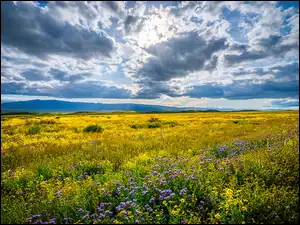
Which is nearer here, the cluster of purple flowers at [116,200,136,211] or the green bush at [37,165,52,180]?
the cluster of purple flowers at [116,200,136,211]

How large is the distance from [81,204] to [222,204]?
2921 millimetres

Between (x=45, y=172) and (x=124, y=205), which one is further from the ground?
(x=124, y=205)

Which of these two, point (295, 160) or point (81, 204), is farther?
point (295, 160)

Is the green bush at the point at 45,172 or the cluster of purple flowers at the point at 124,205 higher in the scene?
the cluster of purple flowers at the point at 124,205

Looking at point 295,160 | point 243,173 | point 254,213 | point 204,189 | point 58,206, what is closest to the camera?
point 254,213

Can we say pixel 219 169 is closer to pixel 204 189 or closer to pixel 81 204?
pixel 204 189

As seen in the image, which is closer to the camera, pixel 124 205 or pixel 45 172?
pixel 124 205

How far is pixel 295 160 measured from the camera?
6.16 meters

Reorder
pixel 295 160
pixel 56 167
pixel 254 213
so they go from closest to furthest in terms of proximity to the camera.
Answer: pixel 254 213, pixel 295 160, pixel 56 167

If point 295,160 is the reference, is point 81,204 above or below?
below

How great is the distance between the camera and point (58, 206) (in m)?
4.15

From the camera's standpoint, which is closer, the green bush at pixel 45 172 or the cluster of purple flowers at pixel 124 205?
the cluster of purple flowers at pixel 124 205

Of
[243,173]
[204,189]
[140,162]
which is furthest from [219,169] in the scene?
[140,162]

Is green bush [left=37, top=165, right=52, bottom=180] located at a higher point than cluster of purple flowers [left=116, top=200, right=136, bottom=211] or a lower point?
lower
